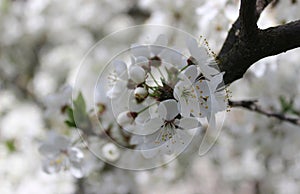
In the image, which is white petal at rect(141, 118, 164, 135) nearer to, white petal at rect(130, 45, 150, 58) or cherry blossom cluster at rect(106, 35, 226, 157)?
cherry blossom cluster at rect(106, 35, 226, 157)

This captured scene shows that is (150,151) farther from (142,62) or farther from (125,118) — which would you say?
(142,62)

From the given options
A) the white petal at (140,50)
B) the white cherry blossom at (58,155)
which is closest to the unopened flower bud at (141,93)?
the white petal at (140,50)

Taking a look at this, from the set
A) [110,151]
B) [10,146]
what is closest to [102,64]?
[10,146]

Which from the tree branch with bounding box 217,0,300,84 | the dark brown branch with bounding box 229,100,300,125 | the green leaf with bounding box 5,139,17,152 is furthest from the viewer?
the green leaf with bounding box 5,139,17,152

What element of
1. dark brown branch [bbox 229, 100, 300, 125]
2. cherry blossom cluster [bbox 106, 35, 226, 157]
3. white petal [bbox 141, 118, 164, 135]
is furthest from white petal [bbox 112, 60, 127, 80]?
dark brown branch [bbox 229, 100, 300, 125]

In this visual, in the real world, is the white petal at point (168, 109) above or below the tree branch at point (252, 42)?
below

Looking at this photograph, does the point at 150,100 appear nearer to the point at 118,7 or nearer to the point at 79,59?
the point at 79,59

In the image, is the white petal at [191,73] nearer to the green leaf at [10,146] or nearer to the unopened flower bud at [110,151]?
the unopened flower bud at [110,151]
